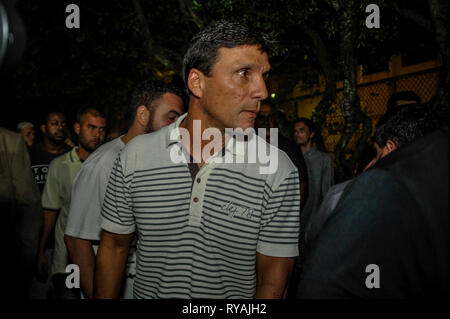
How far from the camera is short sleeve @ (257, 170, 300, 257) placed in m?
2.01

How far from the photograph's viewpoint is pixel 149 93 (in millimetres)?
3434

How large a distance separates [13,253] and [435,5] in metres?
4.78

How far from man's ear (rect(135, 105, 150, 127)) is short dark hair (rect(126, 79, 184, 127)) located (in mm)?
28

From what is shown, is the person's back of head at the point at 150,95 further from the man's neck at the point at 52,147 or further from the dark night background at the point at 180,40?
the man's neck at the point at 52,147

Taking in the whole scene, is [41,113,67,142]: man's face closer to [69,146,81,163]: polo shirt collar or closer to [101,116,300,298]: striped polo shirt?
[69,146,81,163]: polo shirt collar

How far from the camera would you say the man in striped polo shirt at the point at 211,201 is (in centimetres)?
201

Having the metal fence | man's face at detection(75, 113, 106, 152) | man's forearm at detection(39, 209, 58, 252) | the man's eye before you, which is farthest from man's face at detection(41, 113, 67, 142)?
the metal fence

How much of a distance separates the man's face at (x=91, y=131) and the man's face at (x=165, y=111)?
4.13 ft

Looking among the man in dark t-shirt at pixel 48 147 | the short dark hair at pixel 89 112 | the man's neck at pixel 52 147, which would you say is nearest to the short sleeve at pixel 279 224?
the short dark hair at pixel 89 112

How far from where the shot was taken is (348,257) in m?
0.86
